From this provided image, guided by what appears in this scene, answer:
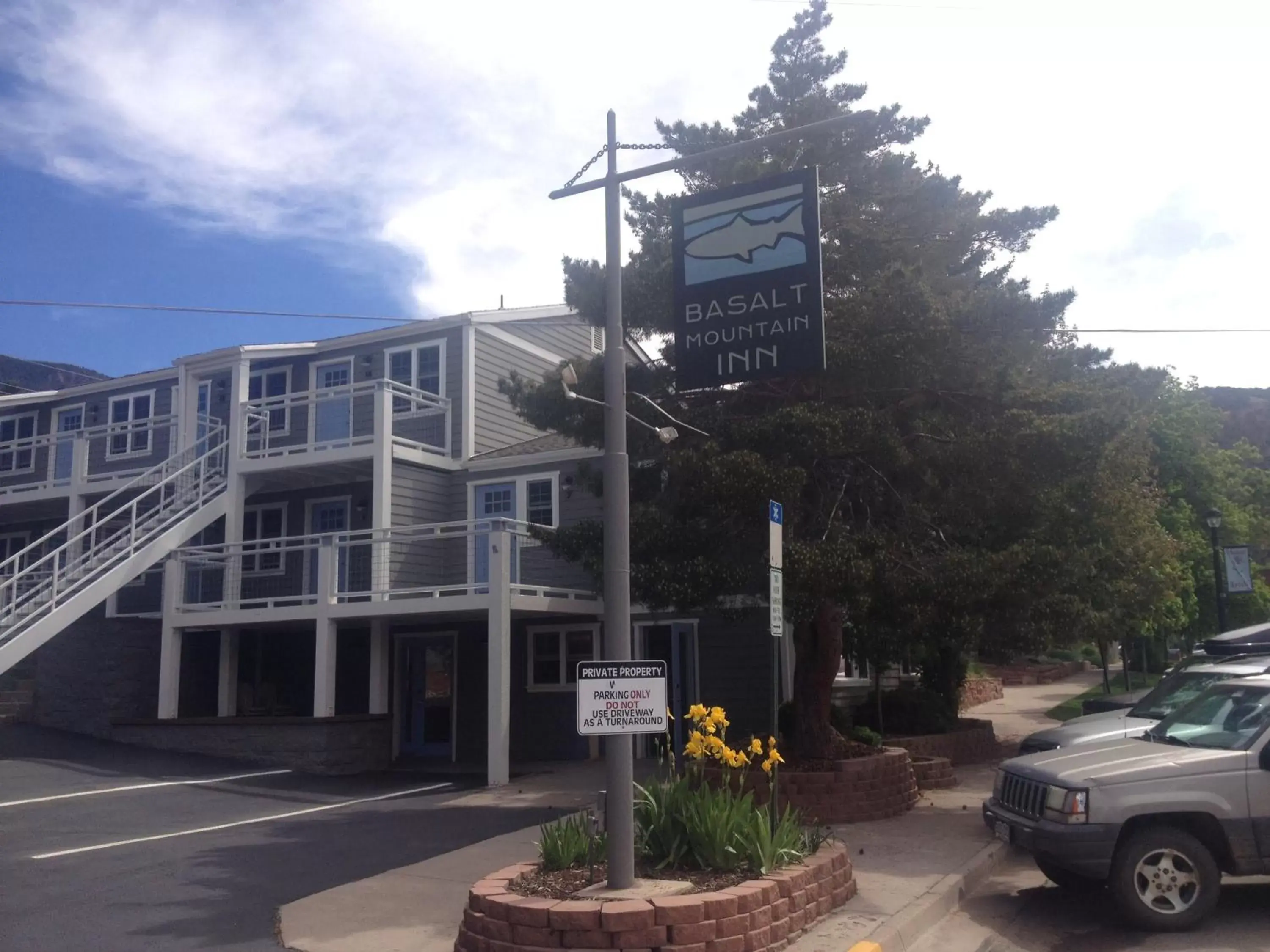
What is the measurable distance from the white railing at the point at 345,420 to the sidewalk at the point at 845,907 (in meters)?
8.27

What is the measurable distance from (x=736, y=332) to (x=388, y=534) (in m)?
12.0

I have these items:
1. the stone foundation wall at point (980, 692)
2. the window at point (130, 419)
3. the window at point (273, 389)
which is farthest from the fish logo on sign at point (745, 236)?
the stone foundation wall at point (980, 692)

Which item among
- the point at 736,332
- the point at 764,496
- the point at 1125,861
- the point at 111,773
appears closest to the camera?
the point at 1125,861

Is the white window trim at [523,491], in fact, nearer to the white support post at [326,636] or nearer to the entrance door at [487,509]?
the entrance door at [487,509]

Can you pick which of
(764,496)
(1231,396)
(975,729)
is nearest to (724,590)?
(764,496)

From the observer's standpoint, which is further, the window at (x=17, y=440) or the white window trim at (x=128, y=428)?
the window at (x=17, y=440)

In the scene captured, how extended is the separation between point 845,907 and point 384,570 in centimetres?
1190

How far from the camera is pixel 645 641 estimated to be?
19.6 metres

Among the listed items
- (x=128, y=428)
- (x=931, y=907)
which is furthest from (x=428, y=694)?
(x=931, y=907)

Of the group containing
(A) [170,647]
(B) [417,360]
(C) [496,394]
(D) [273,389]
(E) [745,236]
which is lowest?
(A) [170,647]

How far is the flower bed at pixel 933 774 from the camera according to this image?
14.9 metres

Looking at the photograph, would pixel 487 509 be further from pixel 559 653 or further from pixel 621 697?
pixel 621 697

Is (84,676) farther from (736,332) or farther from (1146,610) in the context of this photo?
(1146,610)

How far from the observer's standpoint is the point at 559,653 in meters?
20.2
